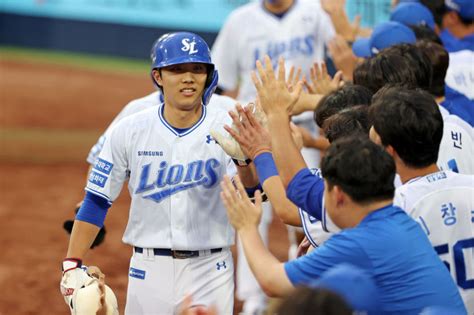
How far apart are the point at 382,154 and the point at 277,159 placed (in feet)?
1.97

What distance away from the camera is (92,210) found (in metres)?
4.76

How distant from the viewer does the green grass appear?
17.4 metres

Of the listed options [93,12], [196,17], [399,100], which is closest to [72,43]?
[93,12]

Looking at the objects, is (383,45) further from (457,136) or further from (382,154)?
(382,154)

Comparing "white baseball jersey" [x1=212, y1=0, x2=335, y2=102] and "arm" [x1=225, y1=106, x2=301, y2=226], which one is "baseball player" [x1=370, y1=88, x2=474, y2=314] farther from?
"white baseball jersey" [x1=212, y1=0, x2=335, y2=102]

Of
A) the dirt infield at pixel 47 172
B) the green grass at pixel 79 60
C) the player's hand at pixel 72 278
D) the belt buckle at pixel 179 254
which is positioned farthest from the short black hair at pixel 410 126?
the green grass at pixel 79 60

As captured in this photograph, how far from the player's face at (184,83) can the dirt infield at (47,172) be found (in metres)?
2.85

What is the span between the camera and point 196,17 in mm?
15727

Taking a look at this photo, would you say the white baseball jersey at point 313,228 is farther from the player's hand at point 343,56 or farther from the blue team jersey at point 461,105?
the player's hand at point 343,56

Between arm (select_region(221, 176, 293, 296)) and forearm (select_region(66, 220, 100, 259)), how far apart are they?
122 cm

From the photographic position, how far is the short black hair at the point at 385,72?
16.4 ft

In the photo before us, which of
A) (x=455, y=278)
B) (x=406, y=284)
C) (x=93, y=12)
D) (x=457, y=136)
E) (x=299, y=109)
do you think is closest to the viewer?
(x=406, y=284)

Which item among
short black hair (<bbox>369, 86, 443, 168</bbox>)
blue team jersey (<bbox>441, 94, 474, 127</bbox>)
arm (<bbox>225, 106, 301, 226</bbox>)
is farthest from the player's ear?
blue team jersey (<bbox>441, 94, 474, 127</bbox>)

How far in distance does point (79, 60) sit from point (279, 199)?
14.5 metres
